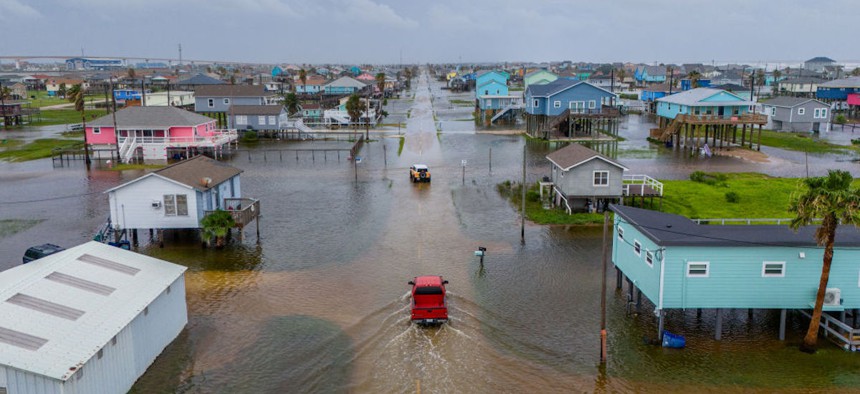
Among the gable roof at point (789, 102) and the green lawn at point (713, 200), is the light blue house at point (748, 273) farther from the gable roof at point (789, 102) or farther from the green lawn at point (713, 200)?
the gable roof at point (789, 102)

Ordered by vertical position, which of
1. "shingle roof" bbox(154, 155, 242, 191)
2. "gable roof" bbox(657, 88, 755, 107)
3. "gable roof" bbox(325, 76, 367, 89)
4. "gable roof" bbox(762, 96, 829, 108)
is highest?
"gable roof" bbox(325, 76, 367, 89)

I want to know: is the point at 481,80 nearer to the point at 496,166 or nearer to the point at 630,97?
the point at 630,97

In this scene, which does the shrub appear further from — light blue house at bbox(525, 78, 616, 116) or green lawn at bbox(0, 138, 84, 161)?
green lawn at bbox(0, 138, 84, 161)

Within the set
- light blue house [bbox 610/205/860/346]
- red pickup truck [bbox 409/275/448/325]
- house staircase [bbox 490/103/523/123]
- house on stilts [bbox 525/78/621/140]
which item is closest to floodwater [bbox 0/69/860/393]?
red pickup truck [bbox 409/275/448/325]

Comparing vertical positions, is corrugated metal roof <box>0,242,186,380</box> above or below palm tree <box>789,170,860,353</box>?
below

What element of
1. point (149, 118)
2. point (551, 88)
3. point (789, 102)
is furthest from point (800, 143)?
point (149, 118)

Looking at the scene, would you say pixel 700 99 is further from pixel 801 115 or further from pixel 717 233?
pixel 717 233

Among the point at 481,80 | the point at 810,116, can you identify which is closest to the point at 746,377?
the point at 810,116
